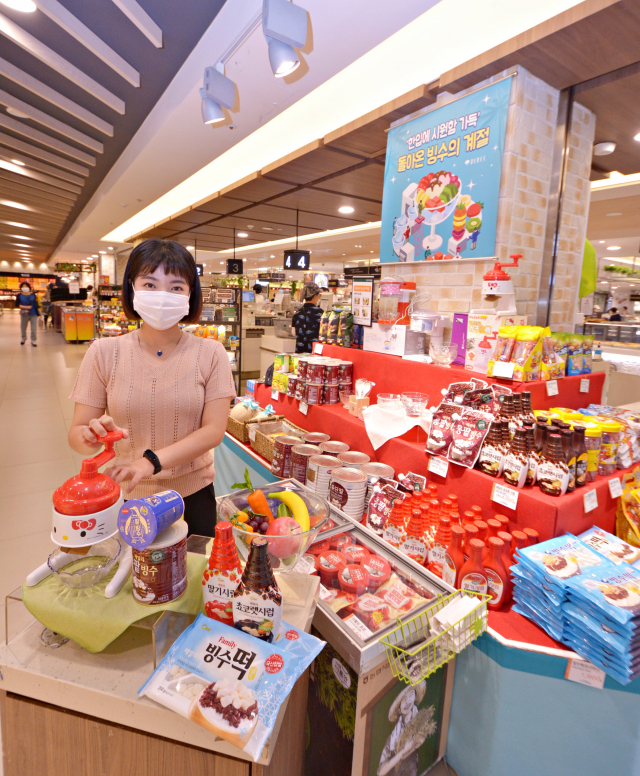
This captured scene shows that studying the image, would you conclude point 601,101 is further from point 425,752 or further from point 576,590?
point 425,752

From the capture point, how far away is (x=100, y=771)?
3.34 ft

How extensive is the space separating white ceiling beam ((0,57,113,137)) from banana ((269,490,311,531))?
4723mm

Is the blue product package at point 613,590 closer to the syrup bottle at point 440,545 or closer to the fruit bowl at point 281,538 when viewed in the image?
the syrup bottle at point 440,545

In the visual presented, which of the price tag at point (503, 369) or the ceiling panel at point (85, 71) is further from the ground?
the ceiling panel at point (85, 71)

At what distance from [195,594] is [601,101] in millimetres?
3739

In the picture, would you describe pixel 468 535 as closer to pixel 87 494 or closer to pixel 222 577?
pixel 222 577

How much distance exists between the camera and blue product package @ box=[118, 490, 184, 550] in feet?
2.98

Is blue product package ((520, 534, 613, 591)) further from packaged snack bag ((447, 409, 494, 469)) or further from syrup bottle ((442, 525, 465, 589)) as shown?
packaged snack bag ((447, 409, 494, 469))

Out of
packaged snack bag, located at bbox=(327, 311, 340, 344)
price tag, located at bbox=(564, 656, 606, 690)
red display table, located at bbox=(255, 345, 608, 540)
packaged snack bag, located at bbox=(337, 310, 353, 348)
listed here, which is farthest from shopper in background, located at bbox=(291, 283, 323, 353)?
price tag, located at bbox=(564, 656, 606, 690)

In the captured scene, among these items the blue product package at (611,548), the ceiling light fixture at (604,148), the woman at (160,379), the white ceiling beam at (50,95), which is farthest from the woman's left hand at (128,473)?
the white ceiling beam at (50,95)

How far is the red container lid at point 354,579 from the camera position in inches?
58.4

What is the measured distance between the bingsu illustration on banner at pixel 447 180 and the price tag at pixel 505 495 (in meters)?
1.53

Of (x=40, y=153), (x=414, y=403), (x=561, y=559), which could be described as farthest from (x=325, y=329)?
(x=40, y=153)

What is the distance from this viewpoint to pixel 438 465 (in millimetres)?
2072
